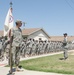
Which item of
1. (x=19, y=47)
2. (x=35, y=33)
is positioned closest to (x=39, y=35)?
(x=35, y=33)

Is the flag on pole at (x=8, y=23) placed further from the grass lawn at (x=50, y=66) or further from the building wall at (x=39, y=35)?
the building wall at (x=39, y=35)

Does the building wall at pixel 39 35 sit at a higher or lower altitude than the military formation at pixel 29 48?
higher

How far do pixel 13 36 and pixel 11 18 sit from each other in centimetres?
64

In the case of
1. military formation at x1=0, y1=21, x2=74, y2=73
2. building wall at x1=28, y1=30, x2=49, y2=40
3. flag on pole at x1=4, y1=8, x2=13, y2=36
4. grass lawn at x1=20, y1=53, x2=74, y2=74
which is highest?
building wall at x1=28, y1=30, x2=49, y2=40

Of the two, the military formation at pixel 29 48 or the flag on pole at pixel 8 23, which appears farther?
the military formation at pixel 29 48

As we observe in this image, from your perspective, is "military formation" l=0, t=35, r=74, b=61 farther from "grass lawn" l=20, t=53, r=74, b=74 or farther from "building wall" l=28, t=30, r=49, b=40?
"building wall" l=28, t=30, r=49, b=40

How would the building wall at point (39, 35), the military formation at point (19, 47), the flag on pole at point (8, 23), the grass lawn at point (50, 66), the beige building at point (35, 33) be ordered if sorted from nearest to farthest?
the flag on pole at point (8, 23) → the military formation at point (19, 47) → the grass lawn at point (50, 66) → the beige building at point (35, 33) → the building wall at point (39, 35)

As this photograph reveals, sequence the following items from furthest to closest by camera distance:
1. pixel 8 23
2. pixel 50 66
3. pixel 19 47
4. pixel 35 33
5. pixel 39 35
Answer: pixel 39 35 < pixel 35 33 < pixel 50 66 < pixel 19 47 < pixel 8 23

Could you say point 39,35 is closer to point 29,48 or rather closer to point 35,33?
point 35,33

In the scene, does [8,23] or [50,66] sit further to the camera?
[50,66]

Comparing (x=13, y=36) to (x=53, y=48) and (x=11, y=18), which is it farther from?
(x=53, y=48)

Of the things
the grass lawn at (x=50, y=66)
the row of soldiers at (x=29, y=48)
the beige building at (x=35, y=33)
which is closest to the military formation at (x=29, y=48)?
the row of soldiers at (x=29, y=48)

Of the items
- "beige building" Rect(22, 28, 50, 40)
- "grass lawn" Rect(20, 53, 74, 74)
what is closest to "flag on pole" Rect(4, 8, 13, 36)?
"grass lawn" Rect(20, 53, 74, 74)

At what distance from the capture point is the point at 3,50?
18672mm
